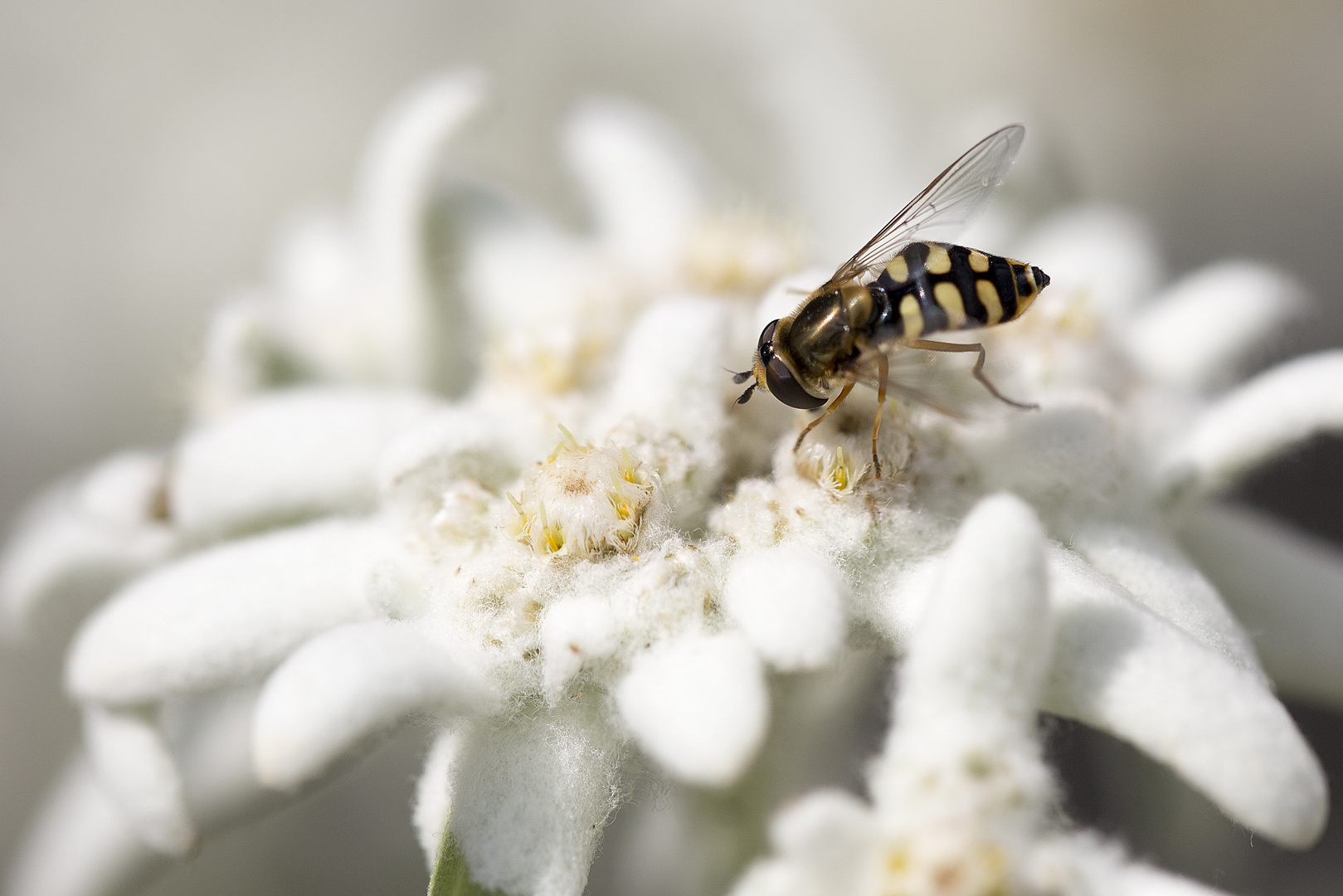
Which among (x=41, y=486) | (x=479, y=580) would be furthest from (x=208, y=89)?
(x=479, y=580)

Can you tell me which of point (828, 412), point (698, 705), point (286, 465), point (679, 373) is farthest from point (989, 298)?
point (286, 465)

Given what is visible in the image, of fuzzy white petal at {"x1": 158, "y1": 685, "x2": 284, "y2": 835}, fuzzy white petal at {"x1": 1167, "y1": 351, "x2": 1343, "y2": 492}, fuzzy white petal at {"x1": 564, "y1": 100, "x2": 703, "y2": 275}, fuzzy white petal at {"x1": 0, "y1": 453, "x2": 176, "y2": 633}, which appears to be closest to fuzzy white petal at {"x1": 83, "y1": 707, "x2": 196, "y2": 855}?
fuzzy white petal at {"x1": 158, "y1": 685, "x2": 284, "y2": 835}

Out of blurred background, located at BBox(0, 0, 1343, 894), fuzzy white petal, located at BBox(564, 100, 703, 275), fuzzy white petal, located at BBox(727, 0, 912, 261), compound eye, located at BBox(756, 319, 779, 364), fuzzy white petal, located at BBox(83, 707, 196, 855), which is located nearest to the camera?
compound eye, located at BBox(756, 319, 779, 364)

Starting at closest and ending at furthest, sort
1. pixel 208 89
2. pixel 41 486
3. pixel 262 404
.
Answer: pixel 262 404, pixel 41 486, pixel 208 89

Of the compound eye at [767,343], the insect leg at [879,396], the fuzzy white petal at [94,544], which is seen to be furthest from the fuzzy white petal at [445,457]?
the fuzzy white petal at [94,544]

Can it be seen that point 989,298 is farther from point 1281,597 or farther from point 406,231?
point 406,231

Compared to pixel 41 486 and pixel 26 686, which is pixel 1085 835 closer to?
pixel 26 686

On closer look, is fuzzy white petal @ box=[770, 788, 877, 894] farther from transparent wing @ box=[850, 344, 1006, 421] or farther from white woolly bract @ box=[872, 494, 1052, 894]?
transparent wing @ box=[850, 344, 1006, 421]

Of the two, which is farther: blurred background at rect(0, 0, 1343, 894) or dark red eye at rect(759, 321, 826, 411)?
blurred background at rect(0, 0, 1343, 894)
